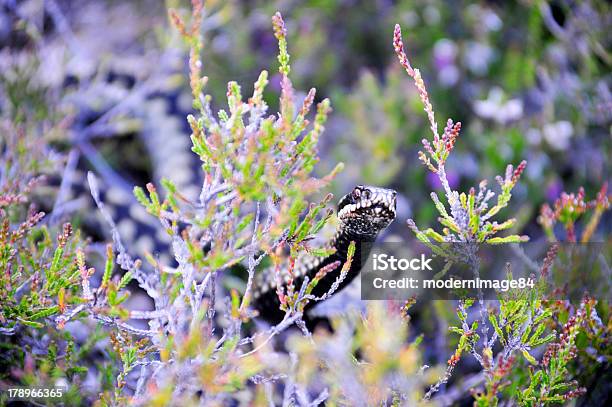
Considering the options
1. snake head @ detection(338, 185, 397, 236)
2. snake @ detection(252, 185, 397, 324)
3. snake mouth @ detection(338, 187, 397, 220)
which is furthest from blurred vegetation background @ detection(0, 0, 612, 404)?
snake mouth @ detection(338, 187, 397, 220)

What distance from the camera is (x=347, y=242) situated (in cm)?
248

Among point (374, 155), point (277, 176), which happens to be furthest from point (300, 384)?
point (374, 155)

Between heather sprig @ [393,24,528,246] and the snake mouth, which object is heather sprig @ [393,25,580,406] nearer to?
heather sprig @ [393,24,528,246]

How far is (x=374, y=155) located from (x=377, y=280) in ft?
5.61

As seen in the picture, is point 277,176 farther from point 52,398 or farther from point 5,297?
point 52,398

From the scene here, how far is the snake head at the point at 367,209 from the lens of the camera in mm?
2180

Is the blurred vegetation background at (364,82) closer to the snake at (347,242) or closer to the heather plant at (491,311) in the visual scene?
the snake at (347,242)

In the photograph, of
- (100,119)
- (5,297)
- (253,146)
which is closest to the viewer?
(253,146)

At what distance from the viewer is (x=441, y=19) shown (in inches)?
228

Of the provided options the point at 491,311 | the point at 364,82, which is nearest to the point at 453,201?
the point at 491,311

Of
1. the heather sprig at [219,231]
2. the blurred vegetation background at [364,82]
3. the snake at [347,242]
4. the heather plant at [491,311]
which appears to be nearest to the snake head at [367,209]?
the snake at [347,242]

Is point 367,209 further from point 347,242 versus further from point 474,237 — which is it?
point 474,237

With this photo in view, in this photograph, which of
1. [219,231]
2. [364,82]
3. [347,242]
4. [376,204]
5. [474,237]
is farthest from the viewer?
[364,82]

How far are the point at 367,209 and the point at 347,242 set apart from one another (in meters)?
0.32
